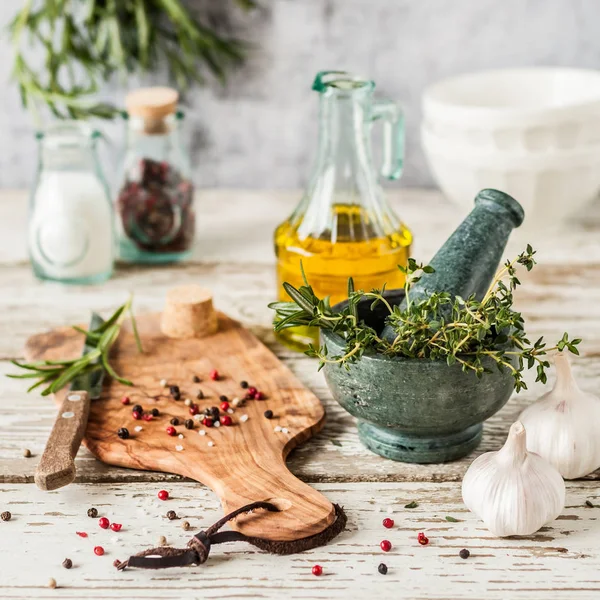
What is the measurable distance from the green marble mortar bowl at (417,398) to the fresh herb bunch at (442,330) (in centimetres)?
1

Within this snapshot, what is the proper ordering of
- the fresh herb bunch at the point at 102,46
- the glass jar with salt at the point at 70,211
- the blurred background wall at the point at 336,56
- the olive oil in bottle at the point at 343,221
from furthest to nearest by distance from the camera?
the blurred background wall at the point at 336,56 < the fresh herb bunch at the point at 102,46 < the glass jar with salt at the point at 70,211 < the olive oil in bottle at the point at 343,221

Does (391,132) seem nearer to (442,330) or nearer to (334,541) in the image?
(442,330)

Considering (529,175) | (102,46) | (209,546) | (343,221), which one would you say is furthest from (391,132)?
(209,546)

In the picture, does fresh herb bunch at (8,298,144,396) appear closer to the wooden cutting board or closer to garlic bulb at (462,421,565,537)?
the wooden cutting board

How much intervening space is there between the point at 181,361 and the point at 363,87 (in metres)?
0.44

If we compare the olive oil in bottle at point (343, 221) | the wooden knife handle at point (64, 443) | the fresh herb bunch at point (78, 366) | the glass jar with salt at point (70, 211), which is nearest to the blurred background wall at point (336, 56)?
the glass jar with salt at point (70, 211)

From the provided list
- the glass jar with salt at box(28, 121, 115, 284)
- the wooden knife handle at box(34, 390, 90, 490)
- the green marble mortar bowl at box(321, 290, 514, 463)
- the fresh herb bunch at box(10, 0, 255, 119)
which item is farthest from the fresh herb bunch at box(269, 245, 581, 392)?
the fresh herb bunch at box(10, 0, 255, 119)

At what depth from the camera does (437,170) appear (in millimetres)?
1746

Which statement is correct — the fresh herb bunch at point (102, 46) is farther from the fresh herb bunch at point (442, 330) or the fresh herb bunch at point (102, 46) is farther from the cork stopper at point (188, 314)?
the fresh herb bunch at point (442, 330)

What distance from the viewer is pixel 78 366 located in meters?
1.23

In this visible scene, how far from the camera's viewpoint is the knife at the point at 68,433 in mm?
985

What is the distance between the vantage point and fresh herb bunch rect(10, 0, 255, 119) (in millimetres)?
1793

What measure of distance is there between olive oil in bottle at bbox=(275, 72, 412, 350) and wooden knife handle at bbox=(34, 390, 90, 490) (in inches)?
14.4

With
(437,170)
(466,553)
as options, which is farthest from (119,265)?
(466,553)
